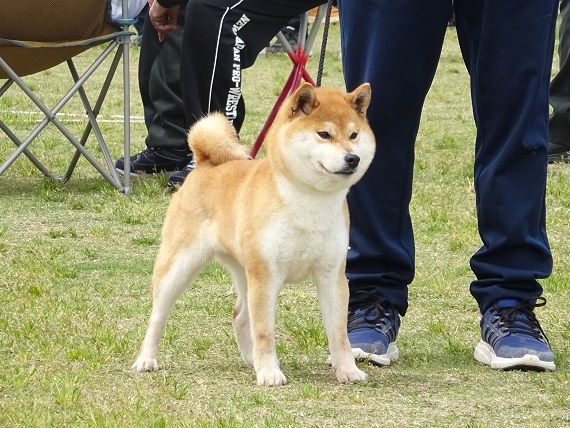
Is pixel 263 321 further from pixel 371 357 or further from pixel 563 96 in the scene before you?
pixel 563 96

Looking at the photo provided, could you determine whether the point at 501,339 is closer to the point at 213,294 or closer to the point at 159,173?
the point at 213,294

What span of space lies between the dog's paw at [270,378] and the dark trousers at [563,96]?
4529 millimetres

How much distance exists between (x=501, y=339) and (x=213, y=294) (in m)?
1.26

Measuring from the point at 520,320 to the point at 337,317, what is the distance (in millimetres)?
608

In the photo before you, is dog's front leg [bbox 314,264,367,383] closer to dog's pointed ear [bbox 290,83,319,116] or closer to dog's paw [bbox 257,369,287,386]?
dog's paw [bbox 257,369,287,386]

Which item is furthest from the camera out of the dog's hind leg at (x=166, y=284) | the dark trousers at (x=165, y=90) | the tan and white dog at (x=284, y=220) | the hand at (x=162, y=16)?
the dark trousers at (x=165, y=90)

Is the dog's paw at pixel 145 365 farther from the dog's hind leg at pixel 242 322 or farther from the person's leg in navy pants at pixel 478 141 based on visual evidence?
the person's leg in navy pants at pixel 478 141

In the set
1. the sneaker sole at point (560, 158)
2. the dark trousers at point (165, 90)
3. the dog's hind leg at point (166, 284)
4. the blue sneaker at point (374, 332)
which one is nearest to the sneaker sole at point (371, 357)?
the blue sneaker at point (374, 332)

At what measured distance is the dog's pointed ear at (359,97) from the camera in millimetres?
3268

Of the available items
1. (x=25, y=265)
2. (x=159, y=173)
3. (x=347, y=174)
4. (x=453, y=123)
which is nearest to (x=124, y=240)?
(x=25, y=265)

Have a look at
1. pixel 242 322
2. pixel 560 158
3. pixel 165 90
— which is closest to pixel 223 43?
pixel 242 322

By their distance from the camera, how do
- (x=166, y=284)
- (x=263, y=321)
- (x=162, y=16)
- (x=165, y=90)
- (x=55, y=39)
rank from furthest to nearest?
(x=165, y=90)
(x=55, y=39)
(x=162, y=16)
(x=166, y=284)
(x=263, y=321)

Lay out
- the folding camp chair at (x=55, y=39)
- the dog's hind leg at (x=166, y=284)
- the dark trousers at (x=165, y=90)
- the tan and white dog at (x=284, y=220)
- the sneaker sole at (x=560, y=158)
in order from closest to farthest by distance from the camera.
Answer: the tan and white dog at (x=284, y=220)
the dog's hind leg at (x=166, y=284)
the folding camp chair at (x=55, y=39)
the dark trousers at (x=165, y=90)
the sneaker sole at (x=560, y=158)

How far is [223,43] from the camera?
4543 mm
